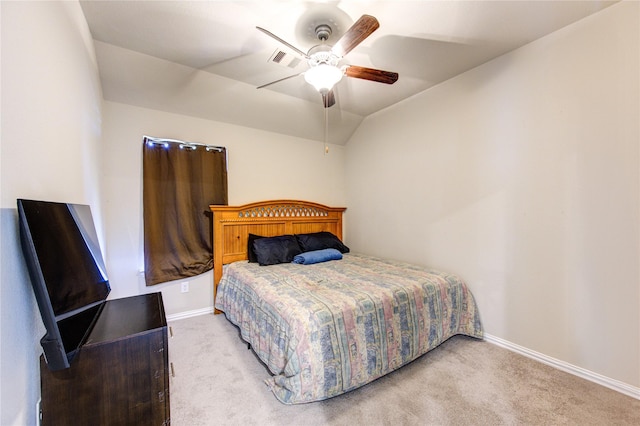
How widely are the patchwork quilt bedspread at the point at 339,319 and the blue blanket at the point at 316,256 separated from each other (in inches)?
9.1

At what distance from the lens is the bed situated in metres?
1.62

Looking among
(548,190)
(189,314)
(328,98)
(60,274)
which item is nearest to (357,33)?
(328,98)

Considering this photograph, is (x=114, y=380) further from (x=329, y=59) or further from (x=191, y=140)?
(x=191, y=140)

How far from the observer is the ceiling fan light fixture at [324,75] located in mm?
1741

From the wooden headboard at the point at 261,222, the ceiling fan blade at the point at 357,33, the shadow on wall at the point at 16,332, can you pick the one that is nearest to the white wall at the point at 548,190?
the wooden headboard at the point at 261,222

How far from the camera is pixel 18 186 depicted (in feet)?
2.91

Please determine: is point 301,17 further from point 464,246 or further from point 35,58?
point 464,246

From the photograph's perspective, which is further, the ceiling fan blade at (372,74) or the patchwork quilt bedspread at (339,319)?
the ceiling fan blade at (372,74)

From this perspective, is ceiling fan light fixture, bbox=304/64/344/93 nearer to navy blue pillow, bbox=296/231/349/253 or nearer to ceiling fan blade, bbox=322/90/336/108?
ceiling fan blade, bbox=322/90/336/108

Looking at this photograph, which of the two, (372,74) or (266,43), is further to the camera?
(266,43)

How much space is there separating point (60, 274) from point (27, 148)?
1.60 feet

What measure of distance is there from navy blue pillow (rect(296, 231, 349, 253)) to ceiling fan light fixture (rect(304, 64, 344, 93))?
83.9 inches

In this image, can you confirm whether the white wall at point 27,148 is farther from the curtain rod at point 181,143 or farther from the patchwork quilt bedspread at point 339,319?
the curtain rod at point 181,143

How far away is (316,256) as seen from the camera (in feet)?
10.4
